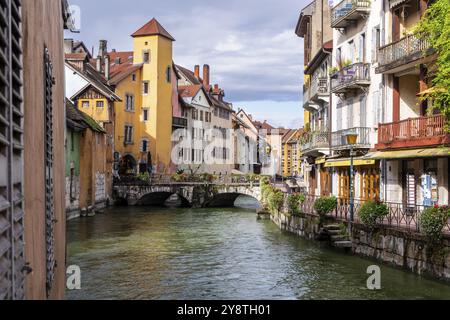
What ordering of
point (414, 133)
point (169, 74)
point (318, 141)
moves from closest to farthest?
point (414, 133), point (318, 141), point (169, 74)

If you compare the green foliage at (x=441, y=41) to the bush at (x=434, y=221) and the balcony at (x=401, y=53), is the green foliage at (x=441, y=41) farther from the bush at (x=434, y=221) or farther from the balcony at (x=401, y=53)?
the balcony at (x=401, y=53)

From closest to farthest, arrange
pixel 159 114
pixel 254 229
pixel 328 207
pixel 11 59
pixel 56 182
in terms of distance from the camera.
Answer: pixel 11 59
pixel 56 182
pixel 328 207
pixel 254 229
pixel 159 114

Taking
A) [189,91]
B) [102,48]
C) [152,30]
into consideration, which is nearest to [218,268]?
[152,30]

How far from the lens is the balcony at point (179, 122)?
6700 centimetres

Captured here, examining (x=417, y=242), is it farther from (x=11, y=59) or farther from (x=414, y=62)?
(x=11, y=59)

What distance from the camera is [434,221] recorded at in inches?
643

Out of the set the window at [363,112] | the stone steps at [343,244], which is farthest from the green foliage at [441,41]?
the window at [363,112]

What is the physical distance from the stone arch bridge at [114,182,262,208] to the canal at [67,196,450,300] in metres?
20.7

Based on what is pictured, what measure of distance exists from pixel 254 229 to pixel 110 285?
57.3 feet

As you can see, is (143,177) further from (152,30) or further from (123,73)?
(152,30)

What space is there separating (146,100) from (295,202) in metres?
35.2

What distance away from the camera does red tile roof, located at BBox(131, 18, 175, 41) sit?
2485 inches

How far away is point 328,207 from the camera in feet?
82.0

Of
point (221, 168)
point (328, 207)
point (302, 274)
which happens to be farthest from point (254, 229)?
point (221, 168)
